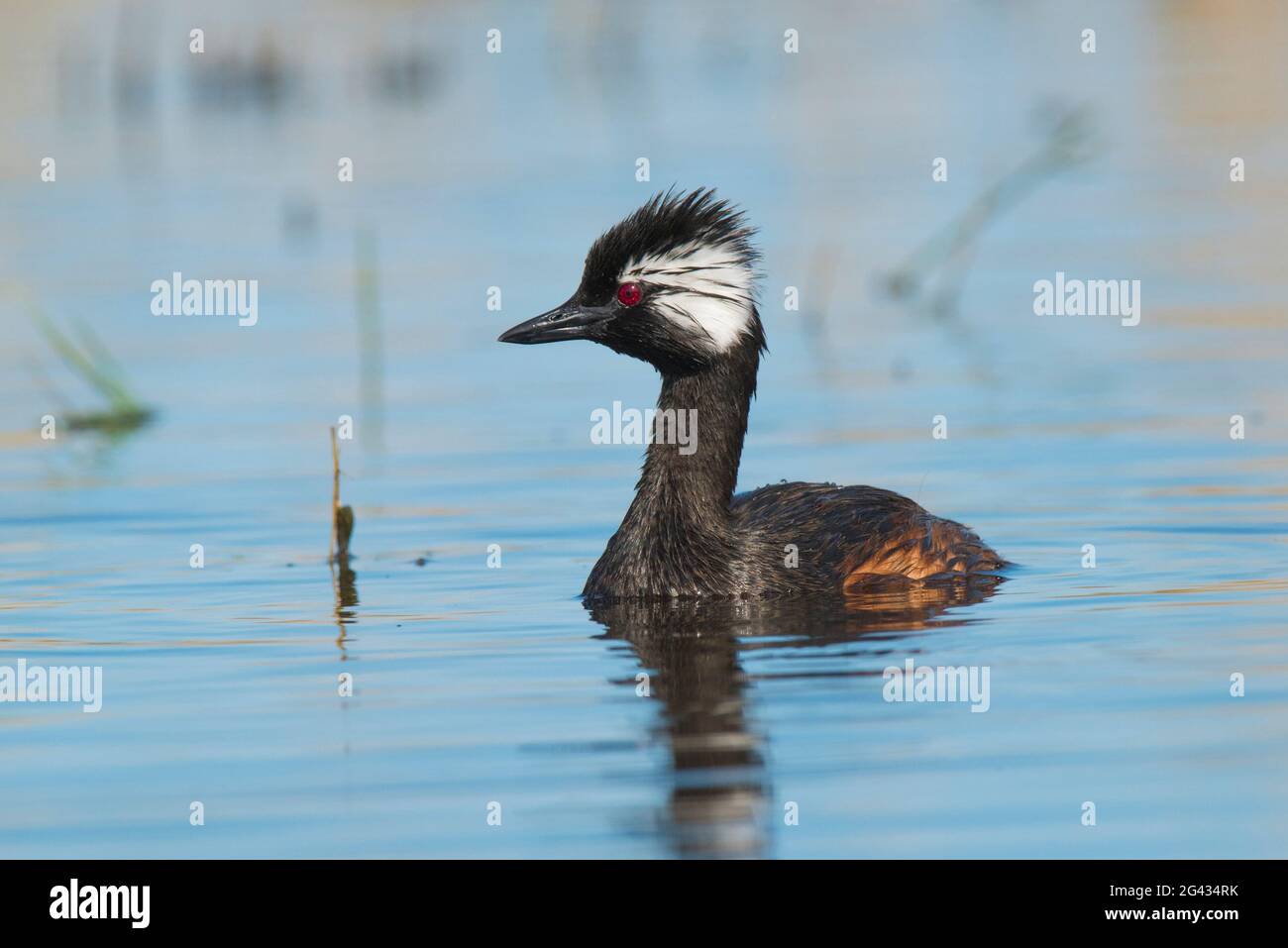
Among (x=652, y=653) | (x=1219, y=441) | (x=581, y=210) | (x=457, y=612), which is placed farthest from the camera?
(x=581, y=210)

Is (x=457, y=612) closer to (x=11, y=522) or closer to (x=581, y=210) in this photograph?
(x=11, y=522)

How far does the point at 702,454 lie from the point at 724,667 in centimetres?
199

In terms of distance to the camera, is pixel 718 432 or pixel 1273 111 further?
pixel 1273 111

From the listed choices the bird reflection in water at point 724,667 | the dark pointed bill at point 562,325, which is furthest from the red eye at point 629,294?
the bird reflection in water at point 724,667

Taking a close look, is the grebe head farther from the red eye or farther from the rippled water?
the rippled water

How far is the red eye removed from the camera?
1209cm

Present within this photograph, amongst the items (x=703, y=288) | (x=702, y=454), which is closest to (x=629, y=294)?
(x=703, y=288)

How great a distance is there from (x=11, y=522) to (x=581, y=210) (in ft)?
37.9

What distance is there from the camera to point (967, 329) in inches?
799

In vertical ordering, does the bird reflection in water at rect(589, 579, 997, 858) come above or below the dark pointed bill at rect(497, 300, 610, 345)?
below

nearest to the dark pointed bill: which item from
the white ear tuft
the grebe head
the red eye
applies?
the grebe head

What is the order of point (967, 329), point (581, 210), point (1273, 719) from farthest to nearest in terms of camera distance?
point (581, 210), point (967, 329), point (1273, 719)

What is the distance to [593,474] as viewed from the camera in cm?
1571
